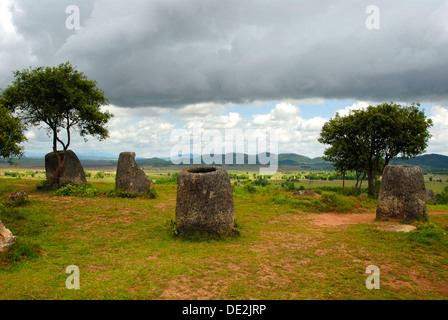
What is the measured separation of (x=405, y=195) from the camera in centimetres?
1306

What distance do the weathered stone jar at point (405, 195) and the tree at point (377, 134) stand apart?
45.4 feet

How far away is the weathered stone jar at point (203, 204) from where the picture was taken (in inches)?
384

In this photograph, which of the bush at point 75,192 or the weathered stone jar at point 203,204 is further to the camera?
the bush at point 75,192

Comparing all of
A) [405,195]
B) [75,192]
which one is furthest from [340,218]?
[75,192]

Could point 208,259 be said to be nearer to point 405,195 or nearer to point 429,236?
point 429,236

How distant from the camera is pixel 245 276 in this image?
22.2 ft

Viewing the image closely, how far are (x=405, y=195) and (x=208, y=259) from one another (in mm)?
10366

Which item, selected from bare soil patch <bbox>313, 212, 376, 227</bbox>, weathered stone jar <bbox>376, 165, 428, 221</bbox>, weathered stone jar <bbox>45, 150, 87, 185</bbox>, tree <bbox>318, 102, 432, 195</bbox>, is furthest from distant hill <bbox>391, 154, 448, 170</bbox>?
weathered stone jar <bbox>45, 150, 87, 185</bbox>

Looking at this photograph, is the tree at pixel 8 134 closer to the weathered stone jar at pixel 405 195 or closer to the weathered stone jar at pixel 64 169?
the weathered stone jar at pixel 64 169

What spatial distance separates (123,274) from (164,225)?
198 inches

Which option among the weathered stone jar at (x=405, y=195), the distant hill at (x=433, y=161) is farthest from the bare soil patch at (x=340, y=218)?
the distant hill at (x=433, y=161)

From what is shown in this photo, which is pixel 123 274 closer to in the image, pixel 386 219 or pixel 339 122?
pixel 386 219

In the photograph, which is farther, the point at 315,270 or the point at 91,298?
the point at 315,270
